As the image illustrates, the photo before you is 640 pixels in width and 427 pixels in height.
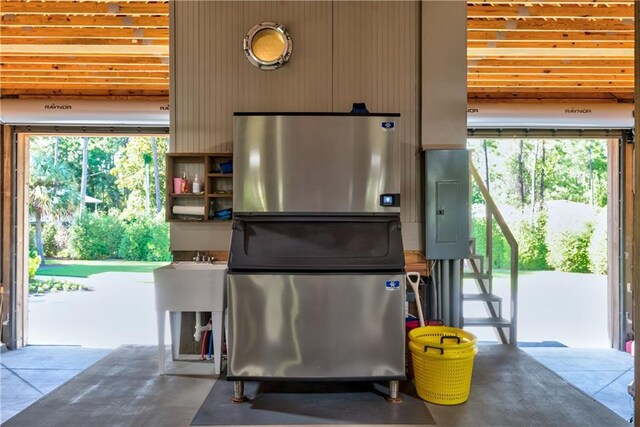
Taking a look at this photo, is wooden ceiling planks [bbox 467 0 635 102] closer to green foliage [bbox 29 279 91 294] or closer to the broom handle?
the broom handle

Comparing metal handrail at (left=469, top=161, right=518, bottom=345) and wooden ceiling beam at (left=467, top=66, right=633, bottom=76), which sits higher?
wooden ceiling beam at (left=467, top=66, right=633, bottom=76)

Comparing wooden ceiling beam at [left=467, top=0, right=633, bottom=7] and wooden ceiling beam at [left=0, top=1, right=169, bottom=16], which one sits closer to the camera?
wooden ceiling beam at [left=467, top=0, right=633, bottom=7]

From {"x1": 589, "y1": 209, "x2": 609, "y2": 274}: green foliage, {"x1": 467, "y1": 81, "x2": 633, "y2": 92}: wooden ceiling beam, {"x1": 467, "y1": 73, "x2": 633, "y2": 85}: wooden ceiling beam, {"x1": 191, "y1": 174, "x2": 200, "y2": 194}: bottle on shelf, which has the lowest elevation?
{"x1": 589, "y1": 209, "x2": 609, "y2": 274}: green foliage

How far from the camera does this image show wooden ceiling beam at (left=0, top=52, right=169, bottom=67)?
4496 mm

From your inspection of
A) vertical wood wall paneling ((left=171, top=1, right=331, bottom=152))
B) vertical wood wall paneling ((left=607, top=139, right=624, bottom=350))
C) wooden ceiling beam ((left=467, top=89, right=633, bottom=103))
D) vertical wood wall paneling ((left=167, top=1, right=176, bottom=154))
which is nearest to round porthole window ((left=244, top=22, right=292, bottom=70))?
vertical wood wall paneling ((left=171, top=1, right=331, bottom=152))

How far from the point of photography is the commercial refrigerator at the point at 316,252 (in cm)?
233

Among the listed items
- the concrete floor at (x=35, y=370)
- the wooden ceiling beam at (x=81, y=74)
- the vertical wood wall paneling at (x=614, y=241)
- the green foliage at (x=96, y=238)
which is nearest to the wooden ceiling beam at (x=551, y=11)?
the vertical wood wall paneling at (x=614, y=241)

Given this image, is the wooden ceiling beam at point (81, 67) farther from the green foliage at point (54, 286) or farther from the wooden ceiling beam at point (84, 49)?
the green foliage at point (54, 286)

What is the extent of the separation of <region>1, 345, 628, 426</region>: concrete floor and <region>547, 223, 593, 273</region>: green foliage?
6.79m

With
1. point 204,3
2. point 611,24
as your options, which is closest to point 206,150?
point 204,3

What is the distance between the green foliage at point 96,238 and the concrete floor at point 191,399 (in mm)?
7464

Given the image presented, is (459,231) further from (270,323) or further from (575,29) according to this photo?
(575,29)

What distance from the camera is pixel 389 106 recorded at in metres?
3.27

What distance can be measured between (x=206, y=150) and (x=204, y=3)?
3.98 feet
